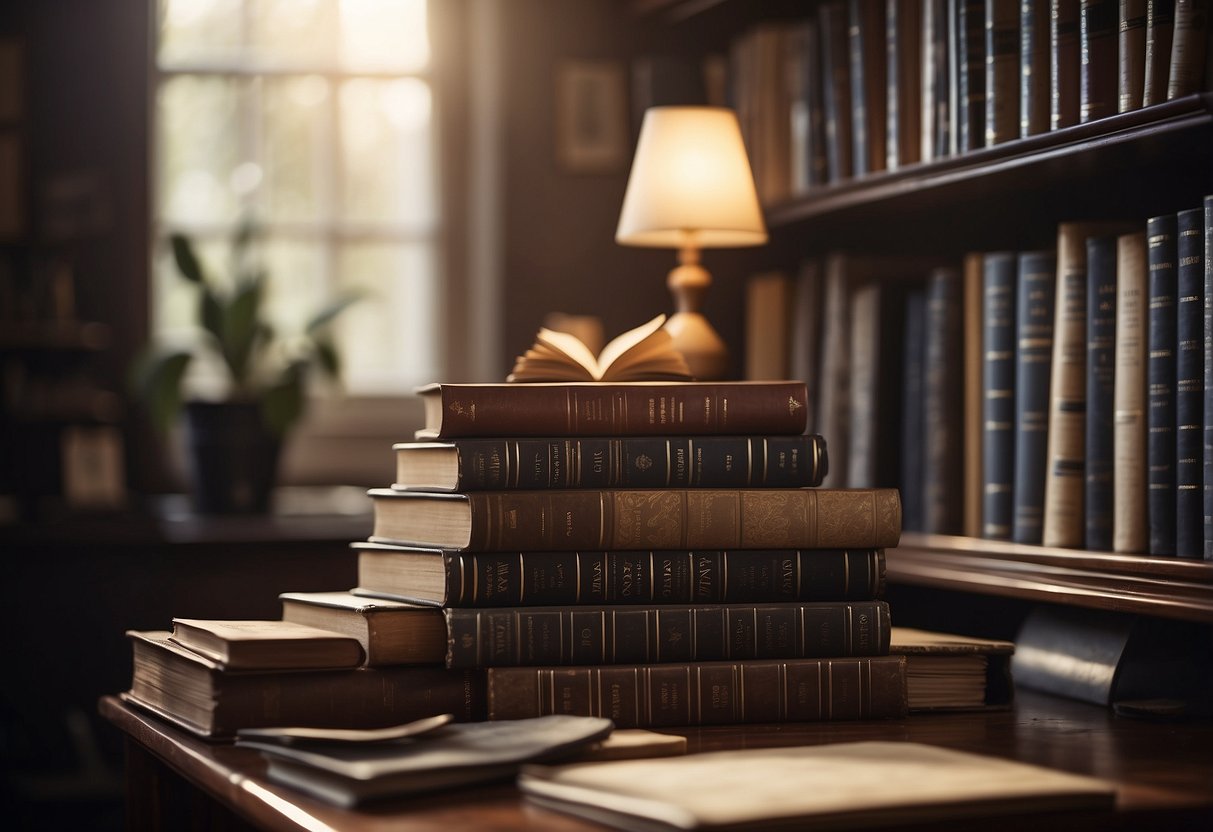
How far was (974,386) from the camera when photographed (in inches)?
66.7

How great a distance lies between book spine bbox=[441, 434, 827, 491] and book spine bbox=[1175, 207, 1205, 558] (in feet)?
1.17

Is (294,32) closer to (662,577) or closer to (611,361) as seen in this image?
(611,361)

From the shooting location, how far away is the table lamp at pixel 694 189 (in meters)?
1.85

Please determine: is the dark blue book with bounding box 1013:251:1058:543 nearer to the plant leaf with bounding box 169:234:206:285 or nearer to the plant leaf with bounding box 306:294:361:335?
the plant leaf with bounding box 306:294:361:335

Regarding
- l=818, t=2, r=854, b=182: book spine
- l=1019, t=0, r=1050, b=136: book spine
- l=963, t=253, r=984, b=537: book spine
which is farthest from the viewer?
l=818, t=2, r=854, b=182: book spine

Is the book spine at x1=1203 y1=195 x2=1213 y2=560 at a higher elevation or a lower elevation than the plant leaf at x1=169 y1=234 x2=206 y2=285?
lower

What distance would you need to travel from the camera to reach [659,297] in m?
2.66

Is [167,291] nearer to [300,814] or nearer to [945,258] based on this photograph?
[945,258]

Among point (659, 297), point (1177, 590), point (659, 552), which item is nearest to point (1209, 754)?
point (1177, 590)

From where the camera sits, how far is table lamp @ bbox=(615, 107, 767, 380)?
185 centimetres

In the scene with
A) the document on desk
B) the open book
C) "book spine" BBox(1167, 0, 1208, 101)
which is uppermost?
"book spine" BBox(1167, 0, 1208, 101)

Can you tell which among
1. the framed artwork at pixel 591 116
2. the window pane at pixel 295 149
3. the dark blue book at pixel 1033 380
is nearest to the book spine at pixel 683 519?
the dark blue book at pixel 1033 380

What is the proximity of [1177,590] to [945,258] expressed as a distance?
78cm

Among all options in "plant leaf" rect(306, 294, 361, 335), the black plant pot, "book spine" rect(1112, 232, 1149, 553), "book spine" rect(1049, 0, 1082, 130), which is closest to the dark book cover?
"book spine" rect(1049, 0, 1082, 130)
